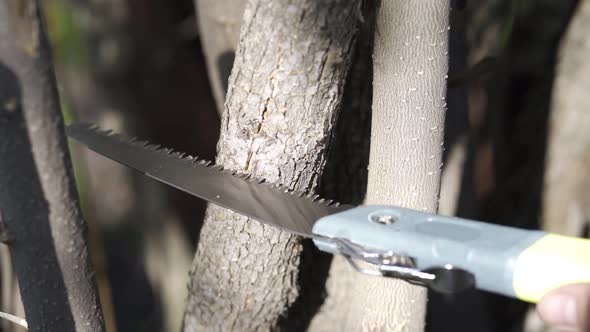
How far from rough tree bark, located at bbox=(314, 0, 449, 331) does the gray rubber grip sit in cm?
11

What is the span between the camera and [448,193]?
4.32ft

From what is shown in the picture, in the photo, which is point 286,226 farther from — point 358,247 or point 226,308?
point 226,308

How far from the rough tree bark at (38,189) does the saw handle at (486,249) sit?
0.29 m

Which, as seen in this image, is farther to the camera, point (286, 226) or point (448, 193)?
point (448, 193)

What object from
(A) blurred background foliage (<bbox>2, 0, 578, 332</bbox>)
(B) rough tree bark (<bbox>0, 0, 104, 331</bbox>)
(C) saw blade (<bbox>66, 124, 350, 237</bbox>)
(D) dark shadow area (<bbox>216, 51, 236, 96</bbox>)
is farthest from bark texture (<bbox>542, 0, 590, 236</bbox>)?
(B) rough tree bark (<bbox>0, 0, 104, 331</bbox>)

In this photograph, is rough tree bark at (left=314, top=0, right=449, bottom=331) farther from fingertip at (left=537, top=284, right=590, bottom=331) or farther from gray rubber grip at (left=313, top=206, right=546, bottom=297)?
fingertip at (left=537, top=284, right=590, bottom=331)

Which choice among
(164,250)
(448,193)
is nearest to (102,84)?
(164,250)

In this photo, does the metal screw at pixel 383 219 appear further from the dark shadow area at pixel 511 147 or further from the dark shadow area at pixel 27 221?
the dark shadow area at pixel 511 147

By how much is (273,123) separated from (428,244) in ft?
0.87

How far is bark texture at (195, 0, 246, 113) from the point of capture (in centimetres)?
118

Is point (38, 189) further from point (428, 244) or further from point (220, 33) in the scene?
point (220, 33)

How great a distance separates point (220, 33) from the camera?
1229 millimetres

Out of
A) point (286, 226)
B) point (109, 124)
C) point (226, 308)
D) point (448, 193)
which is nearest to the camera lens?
point (286, 226)

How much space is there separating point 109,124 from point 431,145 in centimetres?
118
